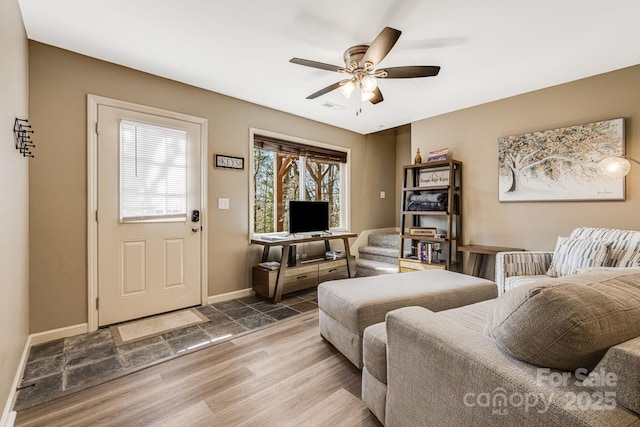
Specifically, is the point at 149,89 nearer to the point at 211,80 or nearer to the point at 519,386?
the point at 211,80

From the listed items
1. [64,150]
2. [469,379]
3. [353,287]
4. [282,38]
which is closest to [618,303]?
[469,379]

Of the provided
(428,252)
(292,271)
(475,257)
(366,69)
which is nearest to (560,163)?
(475,257)

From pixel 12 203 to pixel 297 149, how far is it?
298 centimetres

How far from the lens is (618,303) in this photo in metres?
0.80

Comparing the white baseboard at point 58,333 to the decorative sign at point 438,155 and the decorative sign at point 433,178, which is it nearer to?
the decorative sign at point 433,178

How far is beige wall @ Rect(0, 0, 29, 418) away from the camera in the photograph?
1.45 metres

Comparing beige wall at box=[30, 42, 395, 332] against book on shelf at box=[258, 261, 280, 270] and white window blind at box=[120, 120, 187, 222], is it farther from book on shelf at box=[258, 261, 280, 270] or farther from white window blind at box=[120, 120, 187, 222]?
book on shelf at box=[258, 261, 280, 270]

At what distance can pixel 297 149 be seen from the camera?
4.10m

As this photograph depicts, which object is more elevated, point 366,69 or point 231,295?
point 366,69

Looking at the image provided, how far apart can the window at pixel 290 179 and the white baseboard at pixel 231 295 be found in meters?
0.80

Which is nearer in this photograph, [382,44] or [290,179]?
[382,44]

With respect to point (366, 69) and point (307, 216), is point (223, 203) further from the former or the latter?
point (366, 69)

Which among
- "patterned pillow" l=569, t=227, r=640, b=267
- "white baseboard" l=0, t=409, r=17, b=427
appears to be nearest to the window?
"white baseboard" l=0, t=409, r=17, b=427

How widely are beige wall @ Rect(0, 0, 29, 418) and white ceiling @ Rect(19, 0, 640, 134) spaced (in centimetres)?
43
